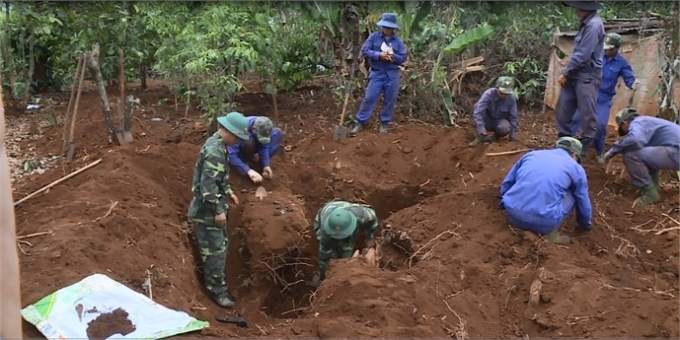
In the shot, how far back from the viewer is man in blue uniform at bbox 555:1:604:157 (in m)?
7.41

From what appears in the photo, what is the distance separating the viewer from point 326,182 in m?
8.17

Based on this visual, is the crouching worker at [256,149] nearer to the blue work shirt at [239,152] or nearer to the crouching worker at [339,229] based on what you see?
the blue work shirt at [239,152]

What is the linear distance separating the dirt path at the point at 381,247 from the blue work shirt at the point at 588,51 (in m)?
1.19

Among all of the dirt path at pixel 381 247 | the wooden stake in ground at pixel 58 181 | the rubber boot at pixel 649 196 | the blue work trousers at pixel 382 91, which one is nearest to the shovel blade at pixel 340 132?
the dirt path at pixel 381 247

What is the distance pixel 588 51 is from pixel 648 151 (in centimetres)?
129

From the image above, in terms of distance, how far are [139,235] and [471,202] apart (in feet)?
11.2

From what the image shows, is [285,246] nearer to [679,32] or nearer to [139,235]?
[139,235]

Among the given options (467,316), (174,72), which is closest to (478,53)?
(174,72)

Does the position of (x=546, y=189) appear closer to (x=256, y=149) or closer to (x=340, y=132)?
(x=256, y=149)

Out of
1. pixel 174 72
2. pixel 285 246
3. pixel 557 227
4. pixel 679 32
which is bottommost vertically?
pixel 285 246

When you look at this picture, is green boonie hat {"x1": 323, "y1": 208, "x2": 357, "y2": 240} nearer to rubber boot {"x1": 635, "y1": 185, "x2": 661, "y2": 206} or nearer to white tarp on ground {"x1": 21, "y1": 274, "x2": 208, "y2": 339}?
white tarp on ground {"x1": 21, "y1": 274, "x2": 208, "y2": 339}

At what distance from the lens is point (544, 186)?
6008mm

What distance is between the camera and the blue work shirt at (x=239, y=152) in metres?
7.12

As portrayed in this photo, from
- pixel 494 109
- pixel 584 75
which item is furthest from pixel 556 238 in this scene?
pixel 494 109
